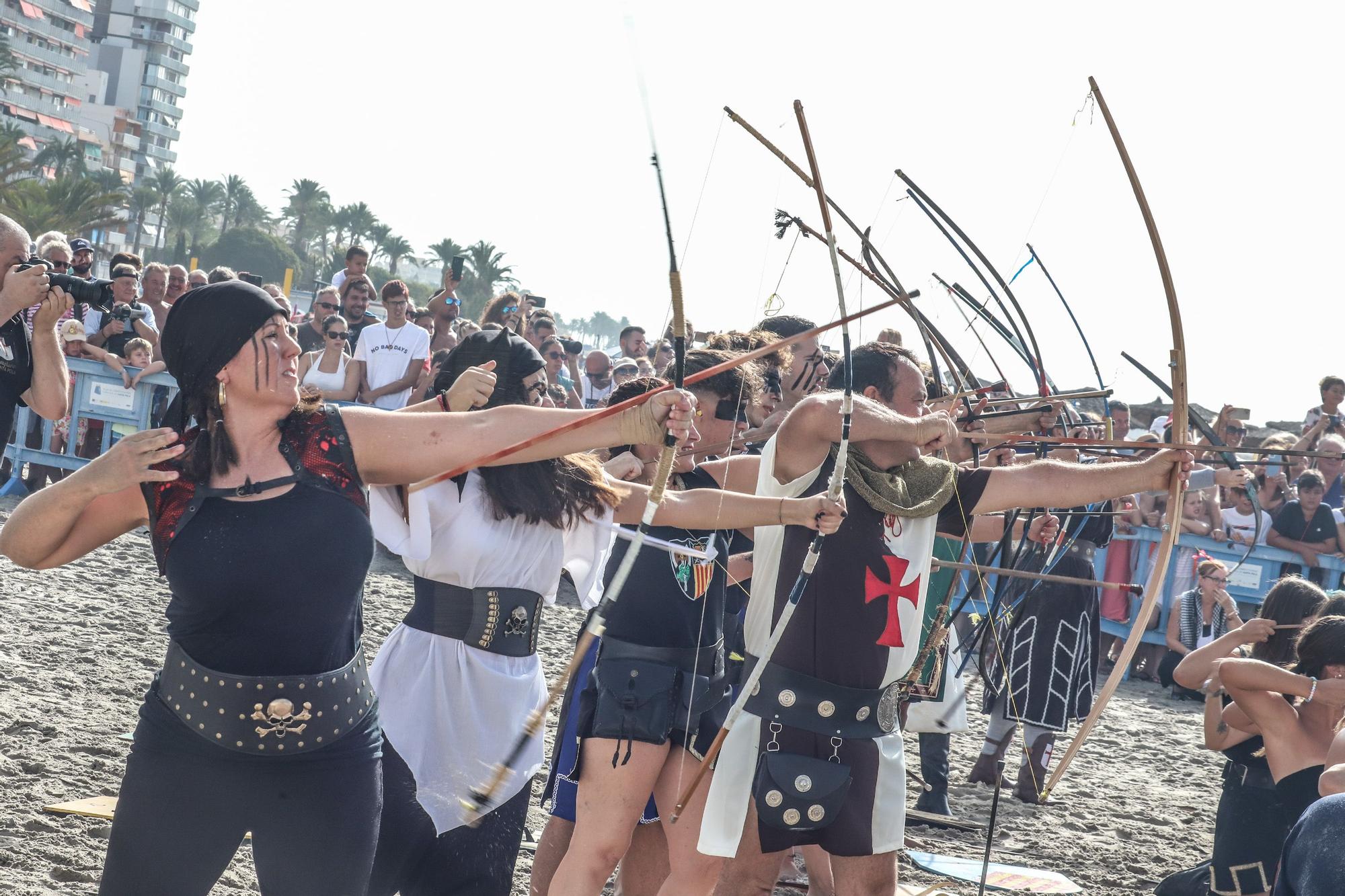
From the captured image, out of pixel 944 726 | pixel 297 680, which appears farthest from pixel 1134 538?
pixel 297 680

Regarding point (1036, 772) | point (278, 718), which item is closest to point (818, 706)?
point (278, 718)

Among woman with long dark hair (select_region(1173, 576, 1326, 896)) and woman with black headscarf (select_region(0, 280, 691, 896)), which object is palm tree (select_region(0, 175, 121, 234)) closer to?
woman with long dark hair (select_region(1173, 576, 1326, 896))

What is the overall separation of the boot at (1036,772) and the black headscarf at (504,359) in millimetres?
3877

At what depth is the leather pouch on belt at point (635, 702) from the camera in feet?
10.5

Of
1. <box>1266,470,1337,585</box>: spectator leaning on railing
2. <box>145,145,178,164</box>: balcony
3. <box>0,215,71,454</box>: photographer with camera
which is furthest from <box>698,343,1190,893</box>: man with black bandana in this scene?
<box>145,145,178,164</box>: balcony

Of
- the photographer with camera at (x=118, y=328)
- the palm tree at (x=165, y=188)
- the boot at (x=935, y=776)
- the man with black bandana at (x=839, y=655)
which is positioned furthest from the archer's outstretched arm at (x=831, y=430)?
the palm tree at (x=165, y=188)

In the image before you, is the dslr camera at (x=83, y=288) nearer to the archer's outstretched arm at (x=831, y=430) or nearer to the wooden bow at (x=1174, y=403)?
the archer's outstretched arm at (x=831, y=430)

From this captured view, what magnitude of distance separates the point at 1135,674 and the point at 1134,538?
1.24m

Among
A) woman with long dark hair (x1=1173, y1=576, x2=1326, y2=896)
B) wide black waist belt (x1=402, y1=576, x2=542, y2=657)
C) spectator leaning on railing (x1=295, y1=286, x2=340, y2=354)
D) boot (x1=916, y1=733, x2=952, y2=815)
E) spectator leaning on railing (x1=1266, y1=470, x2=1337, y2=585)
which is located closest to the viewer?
wide black waist belt (x1=402, y1=576, x2=542, y2=657)

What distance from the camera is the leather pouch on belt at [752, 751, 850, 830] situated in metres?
3.10

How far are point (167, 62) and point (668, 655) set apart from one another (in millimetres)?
120907

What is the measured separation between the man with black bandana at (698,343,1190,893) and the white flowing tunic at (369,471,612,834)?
1.84ft

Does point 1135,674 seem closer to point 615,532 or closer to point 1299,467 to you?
point 1299,467

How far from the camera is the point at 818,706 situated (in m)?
3.18
